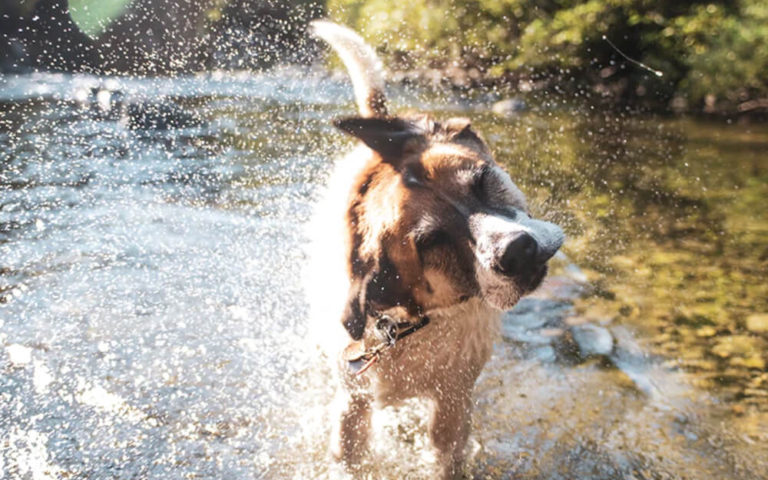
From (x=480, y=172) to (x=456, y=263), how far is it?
0.38 m

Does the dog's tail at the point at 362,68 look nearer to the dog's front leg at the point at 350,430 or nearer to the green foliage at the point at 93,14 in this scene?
the dog's front leg at the point at 350,430

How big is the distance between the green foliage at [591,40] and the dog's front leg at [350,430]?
26.2 ft

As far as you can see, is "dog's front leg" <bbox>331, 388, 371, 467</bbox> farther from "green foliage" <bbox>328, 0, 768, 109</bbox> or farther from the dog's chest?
"green foliage" <bbox>328, 0, 768, 109</bbox>

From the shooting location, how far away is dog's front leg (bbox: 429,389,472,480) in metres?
2.89

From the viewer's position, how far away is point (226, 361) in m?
3.65

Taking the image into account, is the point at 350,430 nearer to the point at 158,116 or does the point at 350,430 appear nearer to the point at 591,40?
the point at 158,116

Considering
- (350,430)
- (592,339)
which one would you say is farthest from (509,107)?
(350,430)

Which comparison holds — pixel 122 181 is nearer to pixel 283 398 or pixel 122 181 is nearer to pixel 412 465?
pixel 283 398

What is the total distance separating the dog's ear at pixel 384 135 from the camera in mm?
2693

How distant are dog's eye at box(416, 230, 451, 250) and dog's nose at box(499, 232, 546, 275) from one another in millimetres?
272

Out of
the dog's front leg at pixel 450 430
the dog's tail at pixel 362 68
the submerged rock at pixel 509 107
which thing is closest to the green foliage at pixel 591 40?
the submerged rock at pixel 509 107

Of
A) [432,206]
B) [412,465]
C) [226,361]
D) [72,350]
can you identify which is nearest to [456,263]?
[432,206]

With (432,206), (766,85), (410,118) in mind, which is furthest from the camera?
(766,85)

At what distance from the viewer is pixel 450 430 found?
9.48ft
